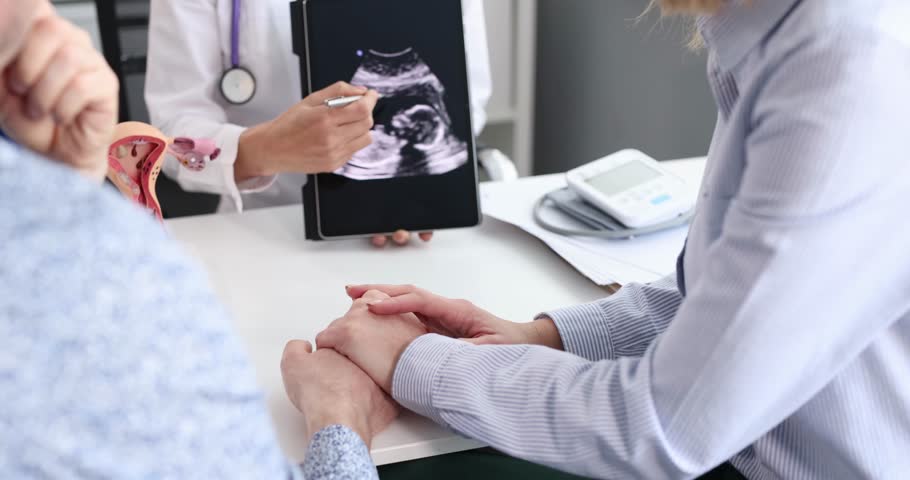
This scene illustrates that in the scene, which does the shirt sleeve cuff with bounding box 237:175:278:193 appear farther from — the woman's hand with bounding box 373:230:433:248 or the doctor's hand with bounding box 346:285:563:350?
the doctor's hand with bounding box 346:285:563:350

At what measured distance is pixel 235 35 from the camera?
4.93 ft

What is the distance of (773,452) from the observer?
2.67 ft

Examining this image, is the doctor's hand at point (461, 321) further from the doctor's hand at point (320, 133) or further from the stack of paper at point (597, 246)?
the doctor's hand at point (320, 133)

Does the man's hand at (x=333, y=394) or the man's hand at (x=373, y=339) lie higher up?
the man's hand at (x=373, y=339)

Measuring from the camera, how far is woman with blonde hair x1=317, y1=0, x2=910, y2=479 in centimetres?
64

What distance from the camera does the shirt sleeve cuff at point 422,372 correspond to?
841 mm

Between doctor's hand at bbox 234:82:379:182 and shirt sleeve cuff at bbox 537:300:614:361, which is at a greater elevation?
doctor's hand at bbox 234:82:379:182

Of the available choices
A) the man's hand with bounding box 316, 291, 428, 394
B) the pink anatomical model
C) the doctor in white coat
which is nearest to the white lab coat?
the doctor in white coat

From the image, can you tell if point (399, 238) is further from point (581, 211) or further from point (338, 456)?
point (338, 456)

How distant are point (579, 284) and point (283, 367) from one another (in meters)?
0.41

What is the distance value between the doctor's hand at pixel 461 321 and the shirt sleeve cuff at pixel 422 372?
0.07 meters

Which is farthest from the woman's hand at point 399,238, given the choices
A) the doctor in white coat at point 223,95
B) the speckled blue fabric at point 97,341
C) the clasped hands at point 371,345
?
the speckled blue fabric at point 97,341

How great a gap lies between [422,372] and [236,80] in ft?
2.74

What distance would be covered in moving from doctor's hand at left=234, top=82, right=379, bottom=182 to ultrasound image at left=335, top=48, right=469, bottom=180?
0.02 metres
